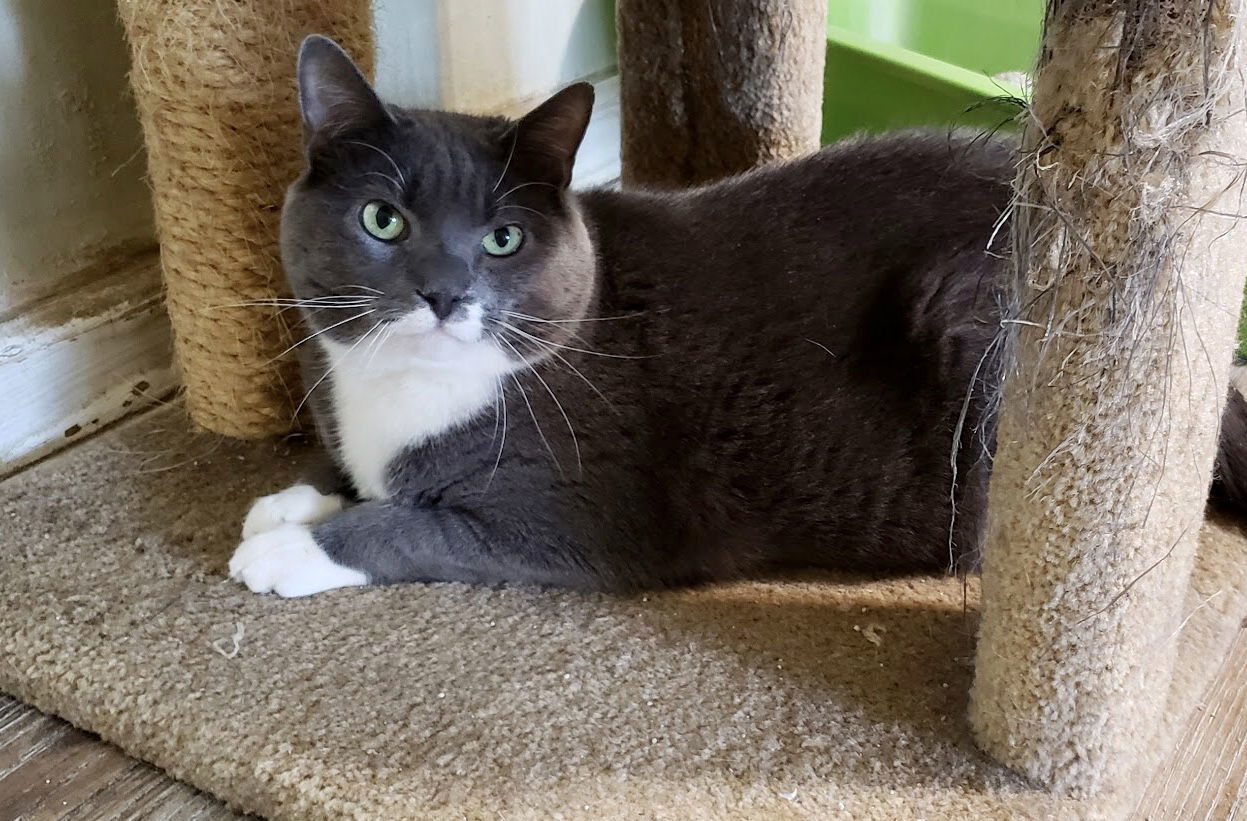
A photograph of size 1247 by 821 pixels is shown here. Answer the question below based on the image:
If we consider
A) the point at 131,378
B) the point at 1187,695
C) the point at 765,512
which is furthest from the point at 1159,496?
the point at 131,378

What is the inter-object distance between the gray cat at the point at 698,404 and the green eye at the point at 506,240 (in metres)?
0.04

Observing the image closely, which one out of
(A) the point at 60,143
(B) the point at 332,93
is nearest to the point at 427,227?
(B) the point at 332,93

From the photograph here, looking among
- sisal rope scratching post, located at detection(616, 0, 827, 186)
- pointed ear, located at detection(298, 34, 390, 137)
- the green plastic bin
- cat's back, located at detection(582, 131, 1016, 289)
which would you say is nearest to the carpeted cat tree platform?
pointed ear, located at detection(298, 34, 390, 137)

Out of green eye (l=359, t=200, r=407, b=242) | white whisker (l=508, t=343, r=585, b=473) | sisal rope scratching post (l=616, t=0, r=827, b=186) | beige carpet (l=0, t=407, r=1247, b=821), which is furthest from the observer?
sisal rope scratching post (l=616, t=0, r=827, b=186)

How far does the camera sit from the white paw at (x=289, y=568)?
3.62 feet

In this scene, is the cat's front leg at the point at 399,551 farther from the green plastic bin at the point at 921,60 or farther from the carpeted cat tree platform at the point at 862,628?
the green plastic bin at the point at 921,60

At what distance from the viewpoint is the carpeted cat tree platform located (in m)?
0.72

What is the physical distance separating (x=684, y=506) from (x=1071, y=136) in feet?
1.84

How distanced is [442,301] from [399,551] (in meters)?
0.29

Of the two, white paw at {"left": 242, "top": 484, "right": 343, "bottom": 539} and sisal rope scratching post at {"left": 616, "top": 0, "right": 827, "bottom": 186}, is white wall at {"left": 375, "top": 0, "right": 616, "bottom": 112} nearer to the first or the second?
sisal rope scratching post at {"left": 616, "top": 0, "right": 827, "bottom": 186}

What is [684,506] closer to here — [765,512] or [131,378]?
[765,512]

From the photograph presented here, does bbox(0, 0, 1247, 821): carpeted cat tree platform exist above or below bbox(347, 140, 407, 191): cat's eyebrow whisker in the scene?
below

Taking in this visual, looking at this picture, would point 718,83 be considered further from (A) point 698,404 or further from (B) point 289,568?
(B) point 289,568

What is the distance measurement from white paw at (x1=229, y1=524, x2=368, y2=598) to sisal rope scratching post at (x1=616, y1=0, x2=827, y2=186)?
79cm
